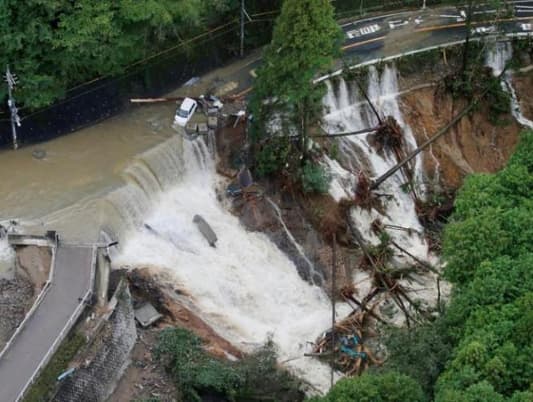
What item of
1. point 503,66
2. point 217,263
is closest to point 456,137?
point 503,66

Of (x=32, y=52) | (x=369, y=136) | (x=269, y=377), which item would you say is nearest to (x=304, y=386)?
(x=269, y=377)

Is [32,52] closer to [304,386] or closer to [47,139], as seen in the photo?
[47,139]

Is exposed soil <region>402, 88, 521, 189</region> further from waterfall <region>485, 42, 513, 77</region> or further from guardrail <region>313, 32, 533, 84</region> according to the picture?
waterfall <region>485, 42, 513, 77</region>

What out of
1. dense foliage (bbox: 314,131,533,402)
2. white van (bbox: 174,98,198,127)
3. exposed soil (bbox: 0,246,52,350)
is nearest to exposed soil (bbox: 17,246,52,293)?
exposed soil (bbox: 0,246,52,350)

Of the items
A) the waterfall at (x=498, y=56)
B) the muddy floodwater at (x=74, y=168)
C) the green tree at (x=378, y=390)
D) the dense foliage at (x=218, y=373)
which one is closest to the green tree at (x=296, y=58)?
the muddy floodwater at (x=74, y=168)

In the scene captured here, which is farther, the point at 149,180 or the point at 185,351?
the point at 149,180

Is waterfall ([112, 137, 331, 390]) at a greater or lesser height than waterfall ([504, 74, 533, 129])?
Answer: lesser
